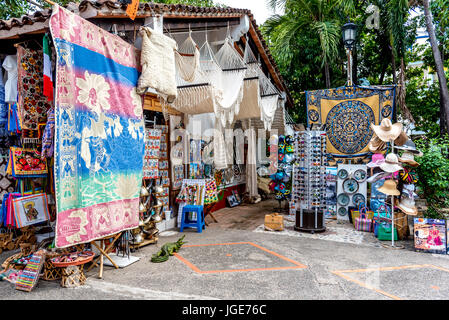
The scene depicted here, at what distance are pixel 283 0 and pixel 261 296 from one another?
9911 mm

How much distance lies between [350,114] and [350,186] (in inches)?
66.7

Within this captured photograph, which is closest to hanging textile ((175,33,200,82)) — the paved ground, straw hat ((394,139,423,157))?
the paved ground

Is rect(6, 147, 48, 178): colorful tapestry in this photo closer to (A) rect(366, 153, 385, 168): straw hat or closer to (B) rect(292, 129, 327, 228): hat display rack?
(B) rect(292, 129, 327, 228): hat display rack

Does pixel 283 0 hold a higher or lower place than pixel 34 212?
higher

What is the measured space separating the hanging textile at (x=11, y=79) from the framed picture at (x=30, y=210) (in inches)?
57.3

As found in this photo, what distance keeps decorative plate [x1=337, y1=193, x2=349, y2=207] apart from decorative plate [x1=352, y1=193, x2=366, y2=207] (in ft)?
0.50

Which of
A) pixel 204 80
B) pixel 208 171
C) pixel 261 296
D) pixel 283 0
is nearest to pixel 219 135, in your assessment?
pixel 208 171

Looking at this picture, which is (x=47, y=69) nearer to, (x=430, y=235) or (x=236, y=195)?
(x=430, y=235)

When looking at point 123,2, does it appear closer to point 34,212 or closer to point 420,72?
point 34,212

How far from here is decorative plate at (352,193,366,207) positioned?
22.6 feet

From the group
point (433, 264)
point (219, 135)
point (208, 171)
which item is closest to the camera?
point (433, 264)

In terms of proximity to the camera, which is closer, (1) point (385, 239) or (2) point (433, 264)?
(2) point (433, 264)

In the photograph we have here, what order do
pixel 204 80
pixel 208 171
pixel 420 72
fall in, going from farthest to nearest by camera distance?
1. pixel 420 72
2. pixel 208 171
3. pixel 204 80

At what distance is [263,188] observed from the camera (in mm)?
10594
